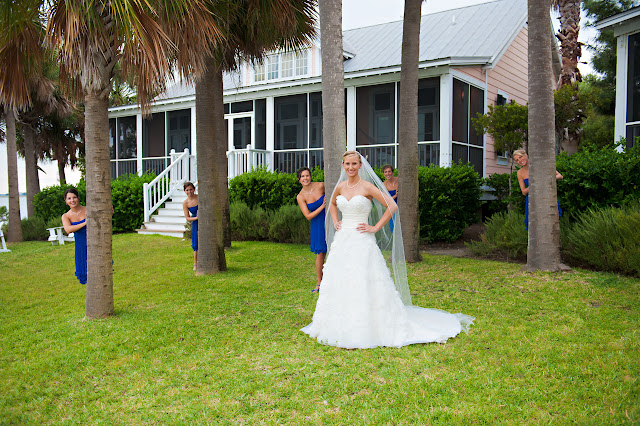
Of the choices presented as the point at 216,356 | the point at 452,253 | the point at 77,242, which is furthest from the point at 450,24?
the point at 216,356

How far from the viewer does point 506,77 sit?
60.1 ft

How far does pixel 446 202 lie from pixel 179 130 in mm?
13161

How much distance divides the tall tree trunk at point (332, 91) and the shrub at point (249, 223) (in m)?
7.51

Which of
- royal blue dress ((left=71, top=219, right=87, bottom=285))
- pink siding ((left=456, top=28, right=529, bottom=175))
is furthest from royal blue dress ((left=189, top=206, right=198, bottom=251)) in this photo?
pink siding ((left=456, top=28, right=529, bottom=175))

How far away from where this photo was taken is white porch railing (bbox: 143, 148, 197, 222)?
17.0 m

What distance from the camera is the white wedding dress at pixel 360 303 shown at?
15.9 ft

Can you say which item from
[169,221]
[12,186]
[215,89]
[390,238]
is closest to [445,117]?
[215,89]

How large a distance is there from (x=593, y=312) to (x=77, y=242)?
7151 mm

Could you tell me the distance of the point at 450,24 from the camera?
19484 mm

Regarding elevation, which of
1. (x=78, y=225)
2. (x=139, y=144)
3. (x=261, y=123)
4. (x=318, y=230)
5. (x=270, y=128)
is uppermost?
(x=261, y=123)

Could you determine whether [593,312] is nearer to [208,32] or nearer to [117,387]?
[117,387]

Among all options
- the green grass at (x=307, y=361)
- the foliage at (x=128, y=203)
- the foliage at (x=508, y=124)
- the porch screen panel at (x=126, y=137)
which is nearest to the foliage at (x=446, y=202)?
the foliage at (x=508, y=124)

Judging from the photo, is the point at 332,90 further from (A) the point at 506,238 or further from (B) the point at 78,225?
(A) the point at 506,238

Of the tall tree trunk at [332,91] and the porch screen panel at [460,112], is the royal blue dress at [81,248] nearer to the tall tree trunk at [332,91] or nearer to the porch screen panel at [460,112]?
the tall tree trunk at [332,91]
